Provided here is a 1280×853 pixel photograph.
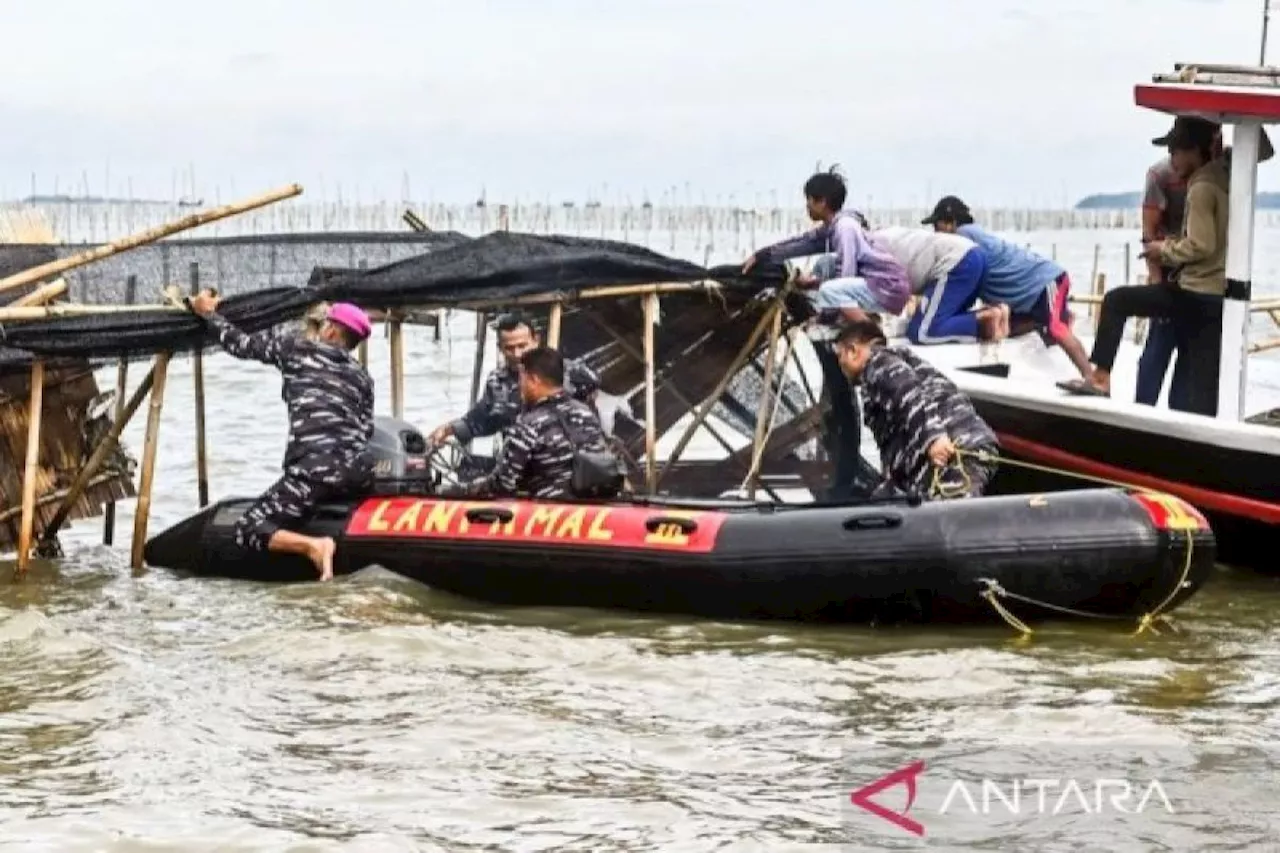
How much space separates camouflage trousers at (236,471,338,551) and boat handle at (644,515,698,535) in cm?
188

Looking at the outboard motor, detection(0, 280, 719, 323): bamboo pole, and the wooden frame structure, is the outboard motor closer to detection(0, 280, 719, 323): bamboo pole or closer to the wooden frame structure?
the wooden frame structure

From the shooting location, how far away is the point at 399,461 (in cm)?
1160

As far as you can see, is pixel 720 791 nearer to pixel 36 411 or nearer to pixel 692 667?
pixel 692 667

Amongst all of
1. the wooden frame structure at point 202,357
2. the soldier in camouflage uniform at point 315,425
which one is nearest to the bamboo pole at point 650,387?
the wooden frame structure at point 202,357

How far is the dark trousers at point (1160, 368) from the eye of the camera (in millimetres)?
12641

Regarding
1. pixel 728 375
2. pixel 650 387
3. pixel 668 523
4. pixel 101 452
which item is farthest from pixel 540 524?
pixel 728 375

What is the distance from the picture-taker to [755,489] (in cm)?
1393

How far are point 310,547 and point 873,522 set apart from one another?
304 centimetres

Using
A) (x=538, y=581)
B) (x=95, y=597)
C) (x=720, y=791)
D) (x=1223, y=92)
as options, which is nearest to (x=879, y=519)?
(x=538, y=581)

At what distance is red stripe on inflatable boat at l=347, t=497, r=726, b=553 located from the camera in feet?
34.0

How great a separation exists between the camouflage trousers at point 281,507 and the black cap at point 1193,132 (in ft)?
17.4

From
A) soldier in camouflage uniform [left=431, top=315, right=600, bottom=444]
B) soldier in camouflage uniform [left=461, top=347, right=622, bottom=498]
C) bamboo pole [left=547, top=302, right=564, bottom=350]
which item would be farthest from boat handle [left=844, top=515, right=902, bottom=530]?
bamboo pole [left=547, top=302, right=564, bottom=350]

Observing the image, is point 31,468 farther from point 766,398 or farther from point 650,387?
point 766,398

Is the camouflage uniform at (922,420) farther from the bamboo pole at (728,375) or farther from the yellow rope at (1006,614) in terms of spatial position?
the bamboo pole at (728,375)
